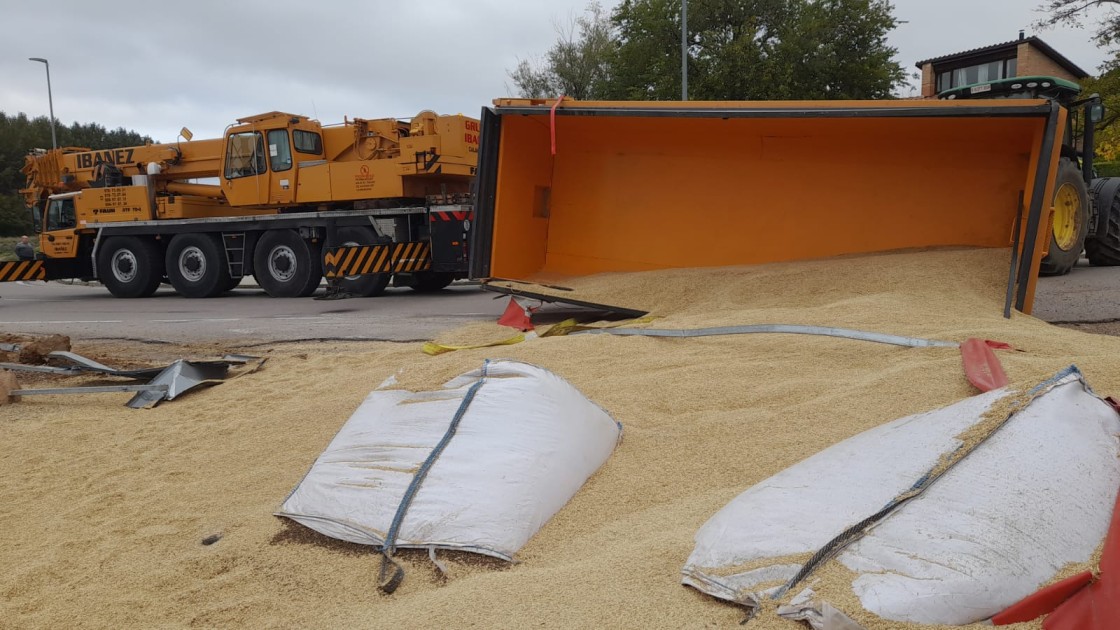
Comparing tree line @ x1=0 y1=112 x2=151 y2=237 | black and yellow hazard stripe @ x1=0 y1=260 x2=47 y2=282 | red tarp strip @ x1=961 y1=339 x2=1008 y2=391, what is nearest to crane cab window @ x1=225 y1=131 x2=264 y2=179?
black and yellow hazard stripe @ x1=0 y1=260 x2=47 y2=282

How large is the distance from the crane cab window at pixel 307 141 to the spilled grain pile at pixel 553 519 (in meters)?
7.44

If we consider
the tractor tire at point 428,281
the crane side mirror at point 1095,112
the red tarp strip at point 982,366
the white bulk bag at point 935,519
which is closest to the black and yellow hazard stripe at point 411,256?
the tractor tire at point 428,281

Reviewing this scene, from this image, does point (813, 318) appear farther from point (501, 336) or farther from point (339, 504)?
point (339, 504)

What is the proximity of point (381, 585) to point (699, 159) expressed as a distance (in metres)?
5.41

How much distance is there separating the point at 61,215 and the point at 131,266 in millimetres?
2032

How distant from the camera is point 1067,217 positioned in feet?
26.8

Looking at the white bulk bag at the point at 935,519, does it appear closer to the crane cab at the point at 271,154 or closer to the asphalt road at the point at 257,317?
the asphalt road at the point at 257,317

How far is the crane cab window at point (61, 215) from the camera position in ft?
48.2

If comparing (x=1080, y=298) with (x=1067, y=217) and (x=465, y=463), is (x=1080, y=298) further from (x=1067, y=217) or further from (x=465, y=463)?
(x=465, y=463)

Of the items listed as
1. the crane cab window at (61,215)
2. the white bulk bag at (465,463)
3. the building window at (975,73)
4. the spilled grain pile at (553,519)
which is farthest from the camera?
the building window at (975,73)

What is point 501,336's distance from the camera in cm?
587

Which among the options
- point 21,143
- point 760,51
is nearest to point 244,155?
point 760,51

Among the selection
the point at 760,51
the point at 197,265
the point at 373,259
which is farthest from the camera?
the point at 760,51

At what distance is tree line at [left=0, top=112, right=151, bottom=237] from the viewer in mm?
37281
